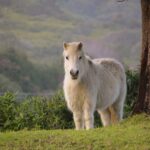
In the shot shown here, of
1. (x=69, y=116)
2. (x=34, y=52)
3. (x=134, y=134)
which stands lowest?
(x=34, y=52)

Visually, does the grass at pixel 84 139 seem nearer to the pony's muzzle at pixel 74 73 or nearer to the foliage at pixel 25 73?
the pony's muzzle at pixel 74 73

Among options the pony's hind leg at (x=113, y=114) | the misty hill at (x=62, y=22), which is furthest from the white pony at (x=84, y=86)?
the misty hill at (x=62, y=22)

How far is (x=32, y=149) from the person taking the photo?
9.85m

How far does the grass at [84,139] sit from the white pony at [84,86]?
6.52 ft

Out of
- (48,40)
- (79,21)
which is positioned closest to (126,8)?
(79,21)

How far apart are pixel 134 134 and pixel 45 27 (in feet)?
153

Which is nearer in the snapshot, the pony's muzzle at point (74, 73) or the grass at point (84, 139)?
the grass at point (84, 139)

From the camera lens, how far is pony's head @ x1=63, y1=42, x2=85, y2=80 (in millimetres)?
12719

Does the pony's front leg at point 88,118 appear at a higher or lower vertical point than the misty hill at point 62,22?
higher

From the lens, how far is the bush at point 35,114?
16922mm

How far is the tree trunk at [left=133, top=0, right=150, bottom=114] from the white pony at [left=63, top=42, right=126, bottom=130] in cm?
134

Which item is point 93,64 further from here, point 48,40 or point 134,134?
point 48,40

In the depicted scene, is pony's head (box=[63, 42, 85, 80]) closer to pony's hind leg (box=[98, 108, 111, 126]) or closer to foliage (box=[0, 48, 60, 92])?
pony's hind leg (box=[98, 108, 111, 126])

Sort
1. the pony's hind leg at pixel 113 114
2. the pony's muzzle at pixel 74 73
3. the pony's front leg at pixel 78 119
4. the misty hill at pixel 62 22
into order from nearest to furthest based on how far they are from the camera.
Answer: the pony's muzzle at pixel 74 73
the pony's front leg at pixel 78 119
the pony's hind leg at pixel 113 114
the misty hill at pixel 62 22
